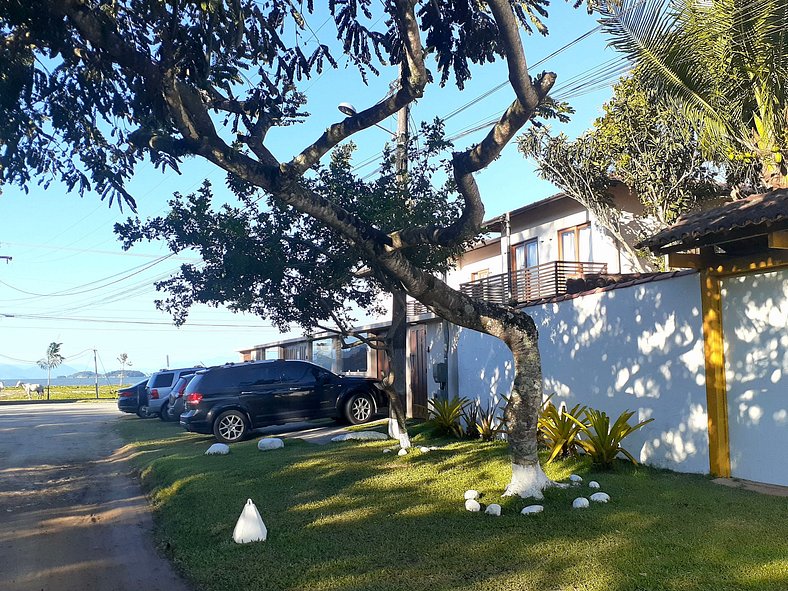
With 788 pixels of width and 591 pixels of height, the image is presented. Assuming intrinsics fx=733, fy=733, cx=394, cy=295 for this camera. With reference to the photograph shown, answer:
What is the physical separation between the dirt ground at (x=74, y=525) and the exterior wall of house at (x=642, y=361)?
6235mm

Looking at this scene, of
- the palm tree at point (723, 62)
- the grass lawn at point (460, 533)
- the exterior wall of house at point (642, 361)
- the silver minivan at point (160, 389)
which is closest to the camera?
Answer: the grass lawn at point (460, 533)

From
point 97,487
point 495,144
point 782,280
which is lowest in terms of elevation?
point 97,487

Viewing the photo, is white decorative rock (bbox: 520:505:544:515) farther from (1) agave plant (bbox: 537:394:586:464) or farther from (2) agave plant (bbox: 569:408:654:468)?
(1) agave plant (bbox: 537:394:586:464)

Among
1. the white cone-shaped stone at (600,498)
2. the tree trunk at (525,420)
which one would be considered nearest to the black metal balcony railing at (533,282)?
the tree trunk at (525,420)

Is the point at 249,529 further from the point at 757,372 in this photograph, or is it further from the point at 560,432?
the point at 757,372

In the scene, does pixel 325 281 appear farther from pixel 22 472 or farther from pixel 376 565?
pixel 376 565

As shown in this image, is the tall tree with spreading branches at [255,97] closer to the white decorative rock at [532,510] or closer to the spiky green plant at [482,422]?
the white decorative rock at [532,510]

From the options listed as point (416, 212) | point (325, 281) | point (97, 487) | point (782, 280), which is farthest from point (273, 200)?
point (782, 280)

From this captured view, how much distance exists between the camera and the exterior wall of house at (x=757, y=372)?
26.5ft

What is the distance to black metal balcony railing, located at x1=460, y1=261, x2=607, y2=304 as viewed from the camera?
18234mm

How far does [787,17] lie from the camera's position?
372 inches

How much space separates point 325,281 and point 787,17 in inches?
320

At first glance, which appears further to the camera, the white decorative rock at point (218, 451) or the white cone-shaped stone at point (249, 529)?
the white decorative rock at point (218, 451)

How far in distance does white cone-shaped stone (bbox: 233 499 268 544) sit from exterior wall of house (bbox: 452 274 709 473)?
17.5 ft
